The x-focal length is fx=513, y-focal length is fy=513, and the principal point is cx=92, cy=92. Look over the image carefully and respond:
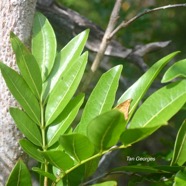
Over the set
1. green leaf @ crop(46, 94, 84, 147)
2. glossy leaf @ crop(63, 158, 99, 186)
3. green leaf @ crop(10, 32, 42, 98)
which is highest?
green leaf @ crop(10, 32, 42, 98)

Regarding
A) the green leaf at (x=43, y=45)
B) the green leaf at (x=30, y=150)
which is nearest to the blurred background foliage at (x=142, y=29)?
the green leaf at (x=43, y=45)

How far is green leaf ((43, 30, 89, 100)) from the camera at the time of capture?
778 mm

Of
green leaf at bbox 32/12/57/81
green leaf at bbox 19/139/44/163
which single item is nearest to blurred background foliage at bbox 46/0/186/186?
green leaf at bbox 32/12/57/81

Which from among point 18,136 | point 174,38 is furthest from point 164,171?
point 174,38

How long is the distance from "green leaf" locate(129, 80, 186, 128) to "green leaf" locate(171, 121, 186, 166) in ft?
0.15

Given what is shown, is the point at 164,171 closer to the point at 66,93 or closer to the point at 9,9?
the point at 66,93

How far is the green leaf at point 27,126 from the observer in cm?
70

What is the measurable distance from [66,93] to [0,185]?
0.59 ft

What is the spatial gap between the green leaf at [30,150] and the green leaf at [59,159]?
0.15 feet

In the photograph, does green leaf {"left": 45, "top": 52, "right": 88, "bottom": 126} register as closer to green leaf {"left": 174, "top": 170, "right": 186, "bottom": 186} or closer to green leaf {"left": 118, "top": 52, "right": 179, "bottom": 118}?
green leaf {"left": 118, "top": 52, "right": 179, "bottom": 118}

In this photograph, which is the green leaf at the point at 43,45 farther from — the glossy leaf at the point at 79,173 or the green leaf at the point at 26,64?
the glossy leaf at the point at 79,173

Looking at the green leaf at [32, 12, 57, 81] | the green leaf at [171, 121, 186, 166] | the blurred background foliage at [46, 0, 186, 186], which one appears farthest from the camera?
the blurred background foliage at [46, 0, 186, 186]

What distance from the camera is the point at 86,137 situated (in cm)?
62

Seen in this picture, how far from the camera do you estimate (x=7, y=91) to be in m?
0.77
